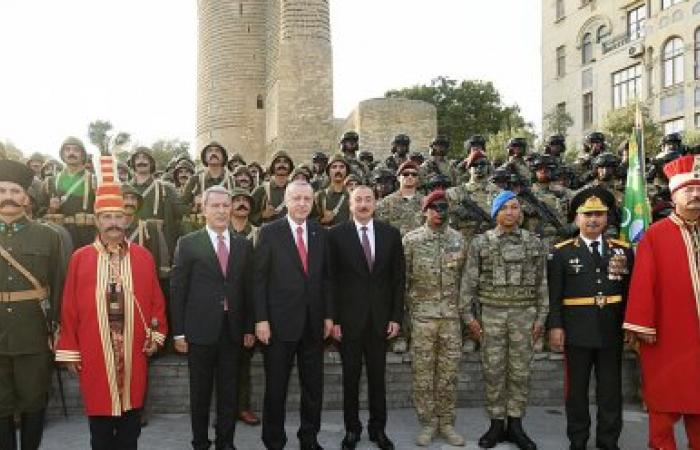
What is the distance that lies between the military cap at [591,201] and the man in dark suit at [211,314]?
2574 mm

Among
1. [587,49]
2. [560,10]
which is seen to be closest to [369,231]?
[587,49]

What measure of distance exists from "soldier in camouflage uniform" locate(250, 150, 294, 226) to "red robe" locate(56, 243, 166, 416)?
3118mm

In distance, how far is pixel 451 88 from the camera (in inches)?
1815

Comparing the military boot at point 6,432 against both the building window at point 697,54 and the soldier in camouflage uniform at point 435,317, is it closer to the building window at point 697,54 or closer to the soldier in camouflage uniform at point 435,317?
the soldier in camouflage uniform at point 435,317

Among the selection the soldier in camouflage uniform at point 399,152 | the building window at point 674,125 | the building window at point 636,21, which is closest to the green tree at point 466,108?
the building window at point 636,21

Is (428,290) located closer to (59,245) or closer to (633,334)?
(633,334)

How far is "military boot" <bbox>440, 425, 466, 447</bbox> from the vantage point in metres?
5.10

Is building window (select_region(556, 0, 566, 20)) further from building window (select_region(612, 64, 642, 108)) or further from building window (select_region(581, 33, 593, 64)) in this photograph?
building window (select_region(612, 64, 642, 108))

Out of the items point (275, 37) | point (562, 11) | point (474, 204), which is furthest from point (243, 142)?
point (474, 204)

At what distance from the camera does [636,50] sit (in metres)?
33.6

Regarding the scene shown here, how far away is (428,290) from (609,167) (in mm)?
3703

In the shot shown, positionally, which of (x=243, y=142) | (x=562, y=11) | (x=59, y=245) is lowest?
(x=59, y=245)

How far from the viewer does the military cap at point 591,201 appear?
195 inches

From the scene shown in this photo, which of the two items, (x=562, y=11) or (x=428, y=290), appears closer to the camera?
(x=428, y=290)
